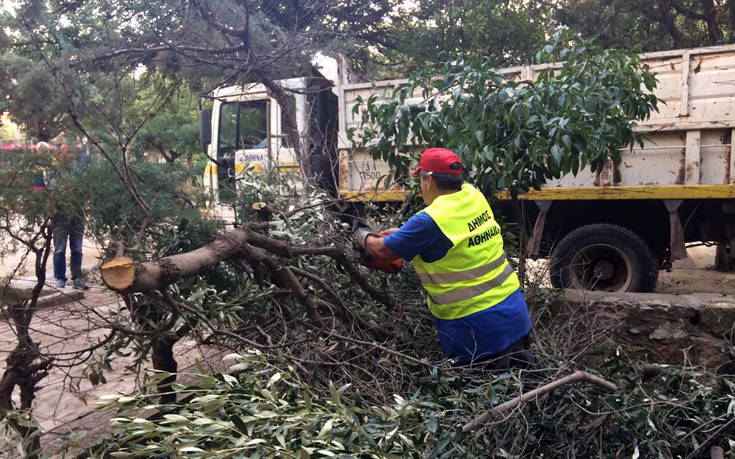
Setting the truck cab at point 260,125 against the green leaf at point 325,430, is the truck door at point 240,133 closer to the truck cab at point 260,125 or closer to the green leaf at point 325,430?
the truck cab at point 260,125

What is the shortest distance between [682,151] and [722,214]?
0.79 metres

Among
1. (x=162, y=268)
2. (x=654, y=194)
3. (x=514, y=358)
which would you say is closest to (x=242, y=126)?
(x=654, y=194)

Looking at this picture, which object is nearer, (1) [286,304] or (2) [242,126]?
(1) [286,304]

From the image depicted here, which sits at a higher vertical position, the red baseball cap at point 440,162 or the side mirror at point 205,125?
the side mirror at point 205,125

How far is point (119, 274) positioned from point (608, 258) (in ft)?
17.4

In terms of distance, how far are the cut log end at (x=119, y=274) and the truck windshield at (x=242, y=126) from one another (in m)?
5.82

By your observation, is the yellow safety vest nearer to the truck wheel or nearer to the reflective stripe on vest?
the reflective stripe on vest

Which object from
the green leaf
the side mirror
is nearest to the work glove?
the green leaf

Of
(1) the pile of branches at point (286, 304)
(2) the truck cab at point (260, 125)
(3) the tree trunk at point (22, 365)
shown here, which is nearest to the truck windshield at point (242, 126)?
(2) the truck cab at point (260, 125)

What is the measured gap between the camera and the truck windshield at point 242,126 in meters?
7.64

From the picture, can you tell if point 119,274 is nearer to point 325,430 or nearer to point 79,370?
point 325,430

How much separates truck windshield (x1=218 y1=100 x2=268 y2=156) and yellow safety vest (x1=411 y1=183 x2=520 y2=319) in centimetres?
513

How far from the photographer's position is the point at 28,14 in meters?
3.94

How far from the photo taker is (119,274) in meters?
1.83
